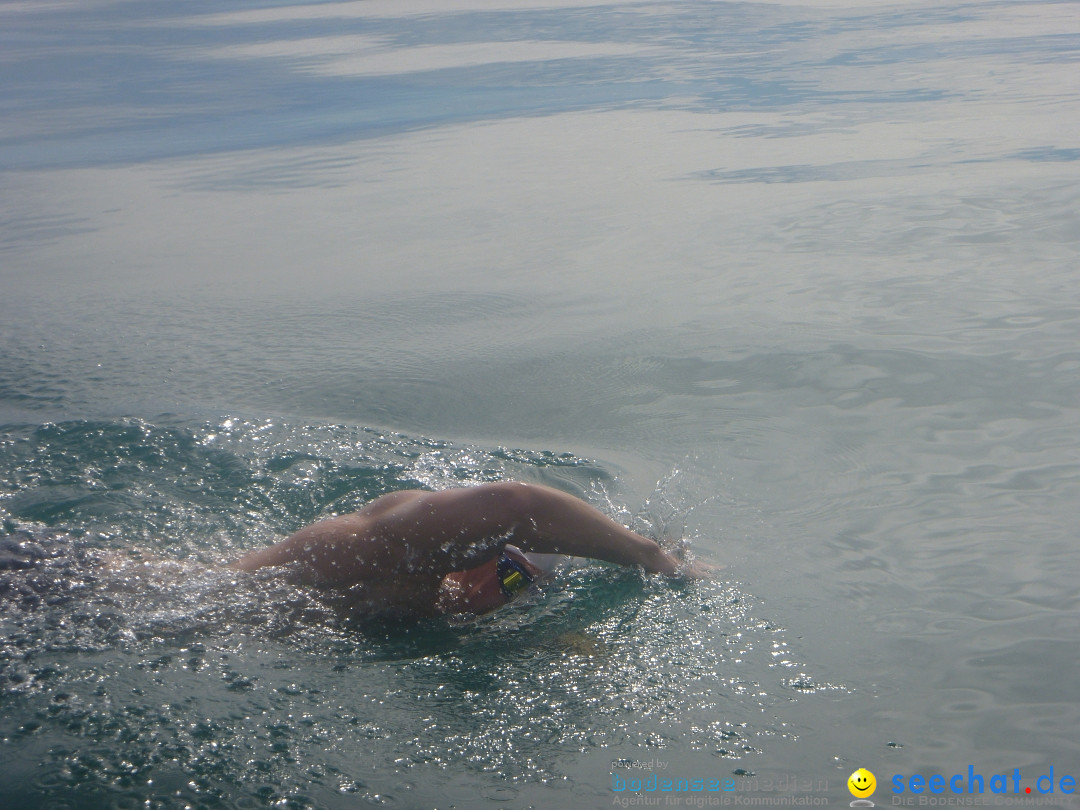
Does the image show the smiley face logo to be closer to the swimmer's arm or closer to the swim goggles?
the swimmer's arm

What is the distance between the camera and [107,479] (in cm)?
450

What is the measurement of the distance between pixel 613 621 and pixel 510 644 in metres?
0.35

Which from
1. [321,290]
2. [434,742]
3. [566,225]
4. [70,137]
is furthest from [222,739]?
[70,137]

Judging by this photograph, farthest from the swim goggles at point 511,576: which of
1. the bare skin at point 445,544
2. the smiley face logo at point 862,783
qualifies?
the smiley face logo at point 862,783

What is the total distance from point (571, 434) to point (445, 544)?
1.79m

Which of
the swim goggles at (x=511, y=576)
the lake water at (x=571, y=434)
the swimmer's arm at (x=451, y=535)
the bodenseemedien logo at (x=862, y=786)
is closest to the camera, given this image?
the bodenseemedien logo at (x=862, y=786)

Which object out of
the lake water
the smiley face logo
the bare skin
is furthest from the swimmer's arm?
the smiley face logo

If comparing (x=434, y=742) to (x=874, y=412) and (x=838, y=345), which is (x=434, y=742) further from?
(x=838, y=345)

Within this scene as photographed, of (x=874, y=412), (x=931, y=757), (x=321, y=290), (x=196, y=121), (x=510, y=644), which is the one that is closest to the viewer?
(x=931, y=757)

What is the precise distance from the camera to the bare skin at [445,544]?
3.14 m

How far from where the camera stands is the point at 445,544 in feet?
10.4

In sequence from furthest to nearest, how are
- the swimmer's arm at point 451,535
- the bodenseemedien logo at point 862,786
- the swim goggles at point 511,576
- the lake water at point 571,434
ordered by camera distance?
the swim goggles at point 511,576
the swimmer's arm at point 451,535
the lake water at point 571,434
the bodenseemedien logo at point 862,786

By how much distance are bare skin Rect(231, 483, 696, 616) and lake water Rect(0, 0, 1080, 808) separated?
10cm

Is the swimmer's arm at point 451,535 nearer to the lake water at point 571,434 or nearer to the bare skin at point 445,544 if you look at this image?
the bare skin at point 445,544
